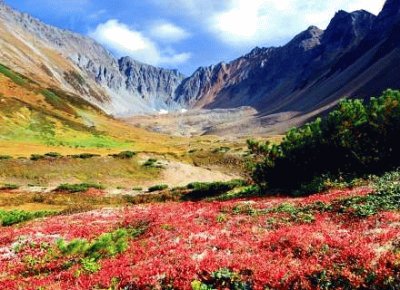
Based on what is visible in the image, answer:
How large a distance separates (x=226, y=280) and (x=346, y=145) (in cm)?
2510

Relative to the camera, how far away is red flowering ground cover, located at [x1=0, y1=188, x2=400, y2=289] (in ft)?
38.2

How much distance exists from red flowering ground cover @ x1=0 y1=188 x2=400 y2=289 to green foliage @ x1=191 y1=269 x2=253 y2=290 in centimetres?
3

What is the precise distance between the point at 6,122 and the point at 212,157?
156ft

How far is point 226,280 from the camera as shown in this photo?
12.0 meters

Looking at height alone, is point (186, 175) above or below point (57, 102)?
below

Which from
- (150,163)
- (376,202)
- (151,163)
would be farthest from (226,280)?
(151,163)

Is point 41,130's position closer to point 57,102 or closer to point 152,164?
point 152,164

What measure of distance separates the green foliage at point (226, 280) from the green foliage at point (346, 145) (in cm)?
2255

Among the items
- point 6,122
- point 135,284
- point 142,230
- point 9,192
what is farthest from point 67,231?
point 6,122

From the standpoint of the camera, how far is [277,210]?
22.2 m

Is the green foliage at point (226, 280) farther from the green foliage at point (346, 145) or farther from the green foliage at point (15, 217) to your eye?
the green foliage at point (15, 217)

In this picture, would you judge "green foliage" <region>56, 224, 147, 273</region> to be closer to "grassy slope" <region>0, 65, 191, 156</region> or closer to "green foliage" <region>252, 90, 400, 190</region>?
"green foliage" <region>252, 90, 400, 190</region>

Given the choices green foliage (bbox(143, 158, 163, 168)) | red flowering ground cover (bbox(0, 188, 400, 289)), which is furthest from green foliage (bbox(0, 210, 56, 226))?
green foliage (bbox(143, 158, 163, 168))

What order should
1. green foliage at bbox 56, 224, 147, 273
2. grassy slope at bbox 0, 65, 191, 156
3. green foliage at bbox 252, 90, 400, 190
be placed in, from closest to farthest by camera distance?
green foliage at bbox 56, 224, 147, 273, green foliage at bbox 252, 90, 400, 190, grassy slope at bbox 0, 65, 191, 156
